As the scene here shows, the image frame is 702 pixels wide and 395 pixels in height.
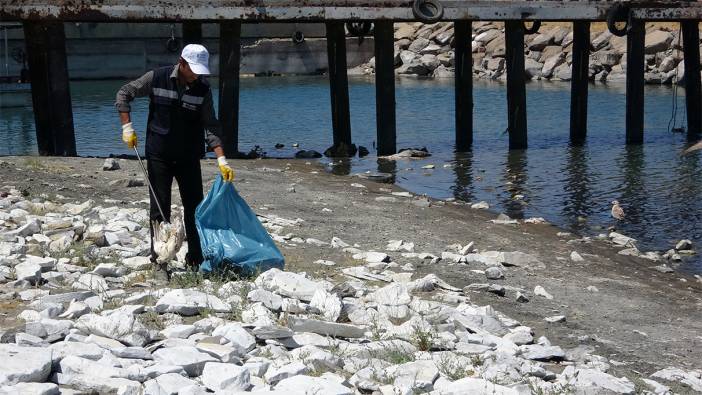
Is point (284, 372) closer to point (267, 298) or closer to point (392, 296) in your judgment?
point (267, 298)

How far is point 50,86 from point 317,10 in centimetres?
447

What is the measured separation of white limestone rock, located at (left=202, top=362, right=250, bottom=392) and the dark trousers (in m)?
2.51

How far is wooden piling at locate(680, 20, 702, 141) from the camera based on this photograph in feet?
70.1

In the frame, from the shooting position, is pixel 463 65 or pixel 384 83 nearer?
pixel 384 83

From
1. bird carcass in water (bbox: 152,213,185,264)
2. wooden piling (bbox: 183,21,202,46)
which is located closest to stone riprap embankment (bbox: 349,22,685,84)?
wooden piling (bbox: 183,21,202,46)

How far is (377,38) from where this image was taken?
61.3 feet

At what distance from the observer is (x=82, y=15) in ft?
54.3

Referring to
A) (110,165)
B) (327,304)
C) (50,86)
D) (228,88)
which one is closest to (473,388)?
(327,304)

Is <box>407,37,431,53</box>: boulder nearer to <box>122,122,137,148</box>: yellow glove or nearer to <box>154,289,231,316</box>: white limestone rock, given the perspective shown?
<box>122,122,137,148</box>: yellow glove

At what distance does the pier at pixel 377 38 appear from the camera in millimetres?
16797

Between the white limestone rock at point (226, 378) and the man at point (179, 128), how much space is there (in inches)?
94.7

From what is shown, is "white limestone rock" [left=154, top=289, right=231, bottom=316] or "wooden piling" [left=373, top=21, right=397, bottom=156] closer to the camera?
"white limestone rock" [left=154, top=289, right=231, bottom=316]

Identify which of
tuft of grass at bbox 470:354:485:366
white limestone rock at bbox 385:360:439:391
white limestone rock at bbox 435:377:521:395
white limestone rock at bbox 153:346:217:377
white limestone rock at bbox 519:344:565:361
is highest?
white limestone rock at bbox 153:346:217:377

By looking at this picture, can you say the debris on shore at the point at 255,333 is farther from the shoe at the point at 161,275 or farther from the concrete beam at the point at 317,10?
the concrete beam at the point at 317,10
